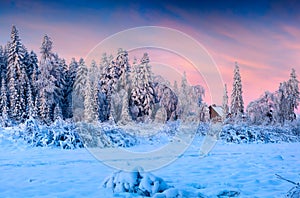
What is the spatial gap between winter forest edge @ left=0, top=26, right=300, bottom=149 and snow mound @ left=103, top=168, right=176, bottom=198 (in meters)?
2.87

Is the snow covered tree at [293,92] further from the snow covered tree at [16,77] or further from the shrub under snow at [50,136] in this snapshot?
the shrub under snow at [50,136]

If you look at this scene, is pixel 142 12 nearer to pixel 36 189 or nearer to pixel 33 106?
pixel 36 189

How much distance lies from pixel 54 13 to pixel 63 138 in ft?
16.3

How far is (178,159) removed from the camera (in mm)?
9516

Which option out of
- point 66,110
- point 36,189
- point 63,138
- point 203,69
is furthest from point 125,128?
point 66,110

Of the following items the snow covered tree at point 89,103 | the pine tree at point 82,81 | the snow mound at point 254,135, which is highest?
the pine tree at point 82,81

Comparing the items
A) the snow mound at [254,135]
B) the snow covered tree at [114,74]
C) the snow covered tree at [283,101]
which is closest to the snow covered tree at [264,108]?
the snow covered tree at [283,101]

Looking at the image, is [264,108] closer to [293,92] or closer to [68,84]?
[293,92]

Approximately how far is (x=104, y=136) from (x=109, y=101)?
272 centimetres

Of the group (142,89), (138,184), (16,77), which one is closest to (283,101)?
(16,77)

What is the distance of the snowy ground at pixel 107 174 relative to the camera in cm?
533

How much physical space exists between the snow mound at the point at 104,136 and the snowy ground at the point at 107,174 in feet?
9.44

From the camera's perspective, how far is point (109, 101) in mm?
10977

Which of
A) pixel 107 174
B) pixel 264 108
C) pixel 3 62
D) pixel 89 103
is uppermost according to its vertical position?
pixel 3 62
